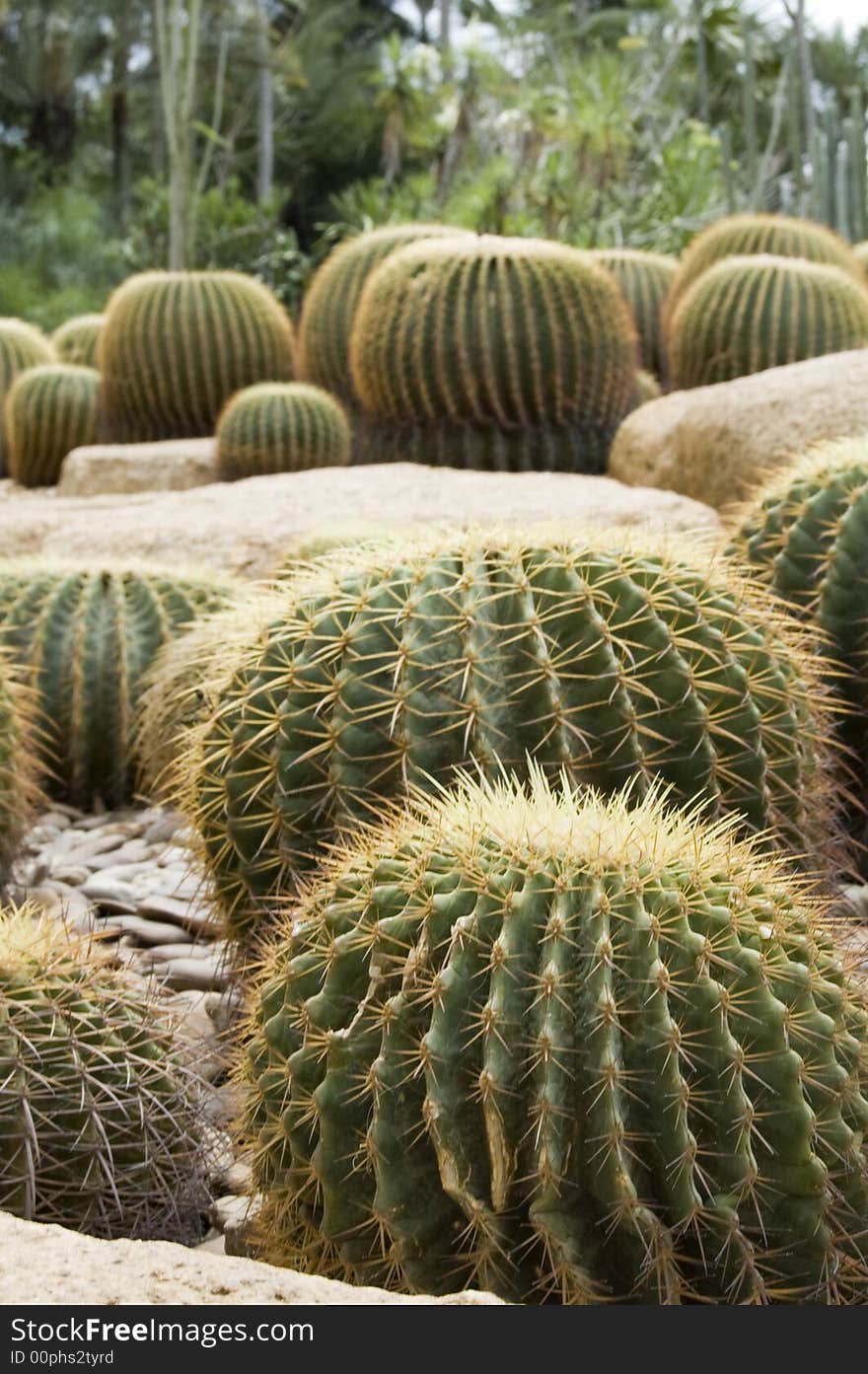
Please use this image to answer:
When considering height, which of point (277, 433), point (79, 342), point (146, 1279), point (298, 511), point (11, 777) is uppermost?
point (146, 1279)

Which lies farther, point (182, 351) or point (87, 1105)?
point (182, 351)

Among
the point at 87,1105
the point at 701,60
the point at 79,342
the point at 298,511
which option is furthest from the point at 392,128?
the point at 87,1105

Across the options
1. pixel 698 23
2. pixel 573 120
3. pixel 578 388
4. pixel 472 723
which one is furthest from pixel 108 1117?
pixel 698 23

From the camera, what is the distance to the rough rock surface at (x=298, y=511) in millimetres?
5434

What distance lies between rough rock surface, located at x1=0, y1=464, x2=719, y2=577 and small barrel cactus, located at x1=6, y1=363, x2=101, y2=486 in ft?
12.3

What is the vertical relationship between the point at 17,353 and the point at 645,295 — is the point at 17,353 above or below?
below

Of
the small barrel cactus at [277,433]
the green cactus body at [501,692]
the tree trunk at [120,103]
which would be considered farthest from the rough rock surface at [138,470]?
the tree trunk at [120,103]

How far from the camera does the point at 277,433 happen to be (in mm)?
8141

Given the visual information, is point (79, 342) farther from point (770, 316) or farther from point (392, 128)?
point (392, 128)

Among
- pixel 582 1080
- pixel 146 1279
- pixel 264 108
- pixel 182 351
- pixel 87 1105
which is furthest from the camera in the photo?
pixel 264 108

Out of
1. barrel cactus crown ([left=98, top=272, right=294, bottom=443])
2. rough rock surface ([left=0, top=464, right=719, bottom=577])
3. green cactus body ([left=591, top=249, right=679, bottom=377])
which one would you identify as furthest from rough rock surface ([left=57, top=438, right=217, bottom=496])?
green cactus body ([left=591, top=249, right=679, bottom=377])

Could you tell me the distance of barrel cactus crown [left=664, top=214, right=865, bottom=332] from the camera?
9.13 m

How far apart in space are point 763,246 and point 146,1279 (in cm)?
843

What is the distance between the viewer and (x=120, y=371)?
374 inches
